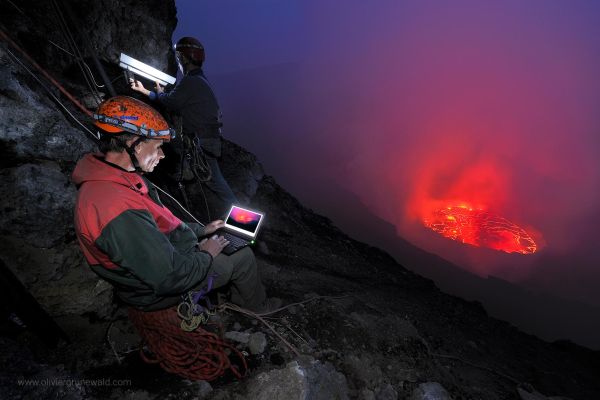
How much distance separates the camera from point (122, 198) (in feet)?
6.66

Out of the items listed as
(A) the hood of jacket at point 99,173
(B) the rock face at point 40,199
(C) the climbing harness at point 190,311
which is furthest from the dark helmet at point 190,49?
(C) the climbing harness at point 190,311

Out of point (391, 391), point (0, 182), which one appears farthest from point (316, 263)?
point (0, 182)

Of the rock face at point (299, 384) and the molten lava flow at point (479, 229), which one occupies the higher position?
the molten lava flow at point (479, 229)

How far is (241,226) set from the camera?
142 inches

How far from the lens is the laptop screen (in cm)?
359

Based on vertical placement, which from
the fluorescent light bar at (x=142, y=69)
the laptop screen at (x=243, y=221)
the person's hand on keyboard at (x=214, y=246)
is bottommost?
the person's hand on keyboard at (x=214, y=246)

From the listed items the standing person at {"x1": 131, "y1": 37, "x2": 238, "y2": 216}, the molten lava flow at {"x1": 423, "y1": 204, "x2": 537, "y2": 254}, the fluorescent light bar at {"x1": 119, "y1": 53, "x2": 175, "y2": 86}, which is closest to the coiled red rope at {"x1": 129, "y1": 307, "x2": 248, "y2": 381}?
the standing person at {"x1": 131, "y1": 37, "x2": 238, "y2": 216}

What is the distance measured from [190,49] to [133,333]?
4.02m

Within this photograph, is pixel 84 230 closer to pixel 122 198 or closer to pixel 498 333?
pixel 122 198

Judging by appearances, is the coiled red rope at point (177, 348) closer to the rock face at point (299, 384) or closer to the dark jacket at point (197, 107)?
the rock face at point (299, 384)

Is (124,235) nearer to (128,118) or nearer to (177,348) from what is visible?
(128,118)

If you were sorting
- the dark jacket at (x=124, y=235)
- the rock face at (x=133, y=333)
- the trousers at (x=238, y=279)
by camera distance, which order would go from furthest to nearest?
the trousers at (x=238, y=279) < the rock face at (x=133, y=333) < the dark jacket at (x=124, y=235)

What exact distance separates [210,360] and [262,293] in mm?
1068

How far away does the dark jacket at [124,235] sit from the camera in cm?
195
